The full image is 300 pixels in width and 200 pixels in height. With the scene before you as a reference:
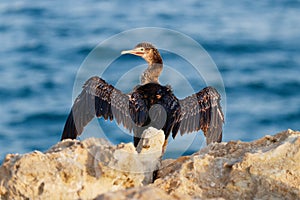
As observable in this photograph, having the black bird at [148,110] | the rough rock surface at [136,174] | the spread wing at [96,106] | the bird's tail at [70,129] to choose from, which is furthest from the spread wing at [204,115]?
the rough rock surface at [136,174]

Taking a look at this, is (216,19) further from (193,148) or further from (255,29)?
(193,148)

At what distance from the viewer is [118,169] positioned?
5.53m

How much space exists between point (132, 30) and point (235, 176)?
578 inches

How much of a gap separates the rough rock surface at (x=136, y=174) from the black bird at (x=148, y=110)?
2.38 meters

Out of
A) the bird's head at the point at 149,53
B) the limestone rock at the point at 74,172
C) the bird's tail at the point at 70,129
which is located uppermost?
the bird's head at the point at 149,53

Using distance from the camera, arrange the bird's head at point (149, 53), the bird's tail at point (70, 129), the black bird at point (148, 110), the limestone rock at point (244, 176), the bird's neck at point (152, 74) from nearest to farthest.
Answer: the limestone rock at point (244, 176)
the black bird at point (148, 110)
the bird's tail at point (70, 129)
the bird's neck at point (152, 74)
the bird's head at point (149, 53)

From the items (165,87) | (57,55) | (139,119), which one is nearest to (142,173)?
(139,119)

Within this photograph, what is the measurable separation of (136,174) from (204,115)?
118 inches

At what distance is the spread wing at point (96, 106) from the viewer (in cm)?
833

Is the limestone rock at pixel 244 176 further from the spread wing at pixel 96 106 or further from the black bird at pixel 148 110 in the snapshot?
the spread wing at pixel 96 106

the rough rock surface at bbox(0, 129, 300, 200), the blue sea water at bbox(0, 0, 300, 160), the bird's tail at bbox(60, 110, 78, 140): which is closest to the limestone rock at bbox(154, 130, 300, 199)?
the rough rock surface at bbox(0, 129, 300, 200)

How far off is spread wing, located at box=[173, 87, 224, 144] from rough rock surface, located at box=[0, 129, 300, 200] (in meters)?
2.61

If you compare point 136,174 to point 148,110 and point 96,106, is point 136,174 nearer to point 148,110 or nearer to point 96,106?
point 148,110

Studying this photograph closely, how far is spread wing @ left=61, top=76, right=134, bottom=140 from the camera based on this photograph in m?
8.33
